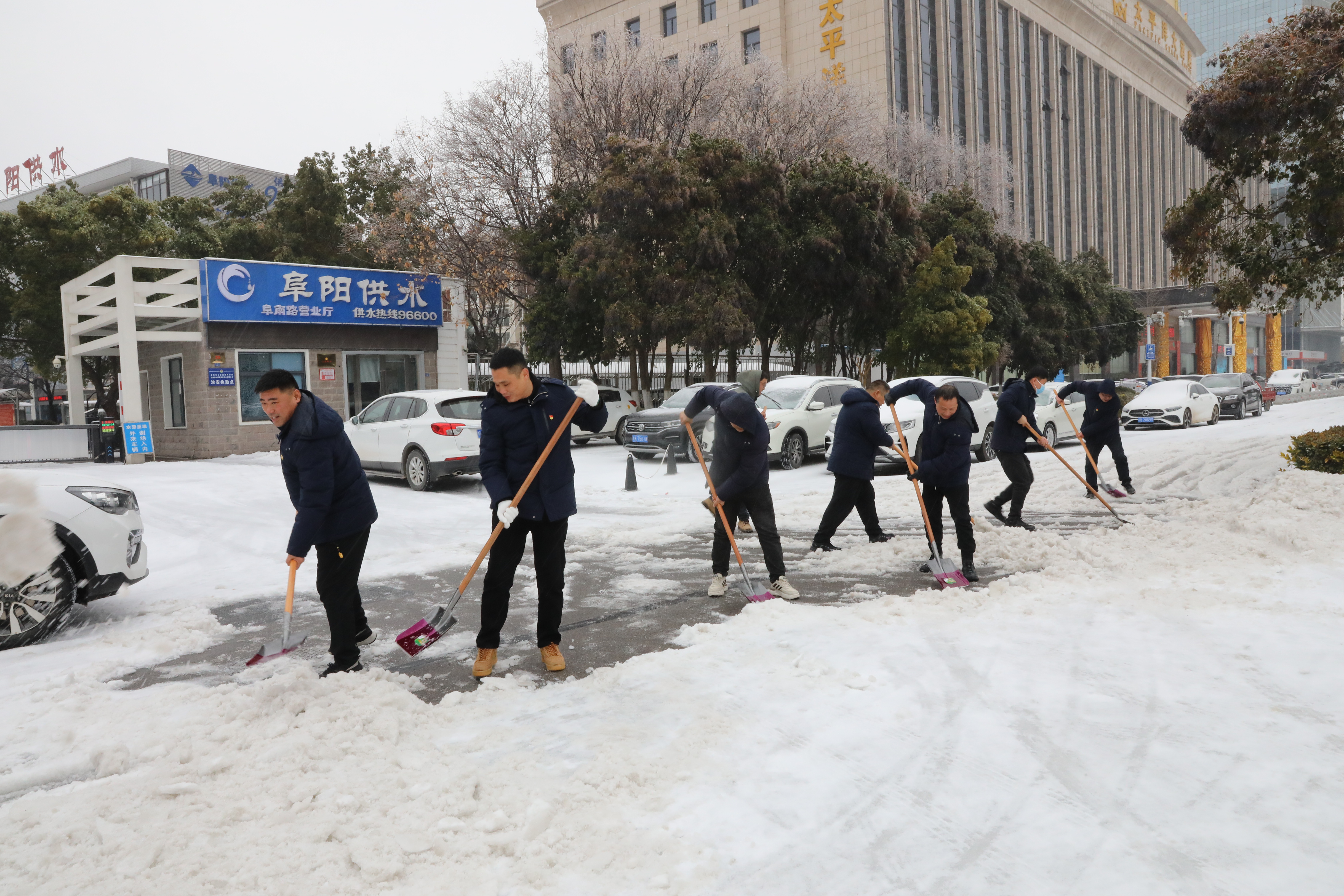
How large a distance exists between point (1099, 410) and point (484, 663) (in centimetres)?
936

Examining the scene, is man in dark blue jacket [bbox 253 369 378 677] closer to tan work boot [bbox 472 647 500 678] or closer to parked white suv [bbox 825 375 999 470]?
tan work boot [bbox 472 647 500 678]

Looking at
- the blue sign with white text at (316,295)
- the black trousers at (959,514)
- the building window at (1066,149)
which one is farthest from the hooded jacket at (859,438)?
the building window at (1066,149)

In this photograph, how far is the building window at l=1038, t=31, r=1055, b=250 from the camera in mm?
62031

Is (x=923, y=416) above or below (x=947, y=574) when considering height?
above

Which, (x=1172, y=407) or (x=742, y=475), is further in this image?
(x=1172, y=407)

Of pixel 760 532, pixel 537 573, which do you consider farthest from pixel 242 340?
pixel 537 573

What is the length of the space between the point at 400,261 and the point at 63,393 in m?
39.9

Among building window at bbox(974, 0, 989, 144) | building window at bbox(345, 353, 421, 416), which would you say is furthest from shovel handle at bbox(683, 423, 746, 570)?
building window at bbox(974, 0, 989, 144)

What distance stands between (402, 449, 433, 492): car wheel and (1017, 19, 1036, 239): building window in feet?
180

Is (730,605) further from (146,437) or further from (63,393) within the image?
(63,393)

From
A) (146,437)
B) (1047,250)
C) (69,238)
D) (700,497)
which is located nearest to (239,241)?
(69,238)

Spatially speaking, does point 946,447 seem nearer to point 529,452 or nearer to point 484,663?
point 529,452

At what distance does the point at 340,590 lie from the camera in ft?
16.0

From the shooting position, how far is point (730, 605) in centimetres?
647
